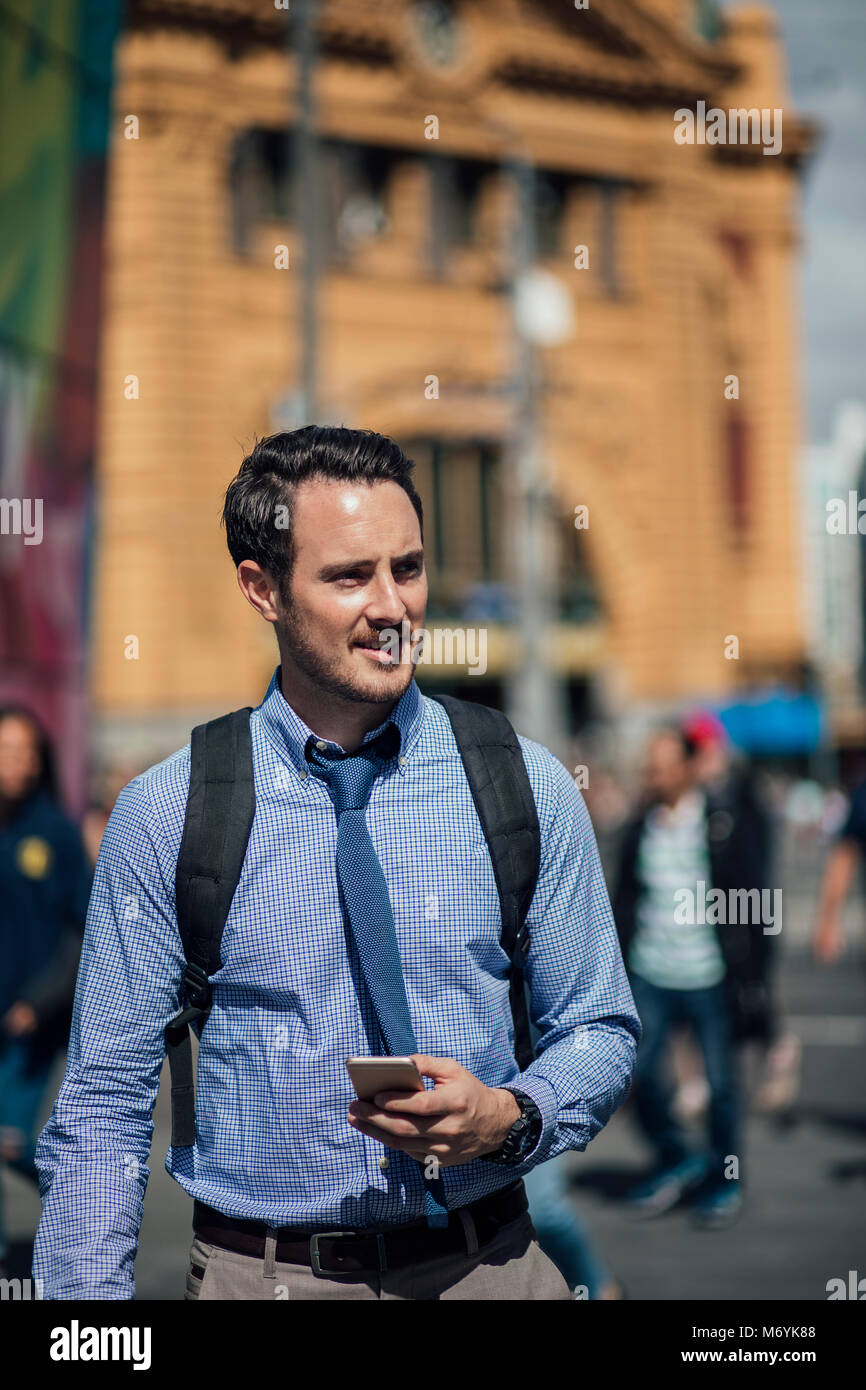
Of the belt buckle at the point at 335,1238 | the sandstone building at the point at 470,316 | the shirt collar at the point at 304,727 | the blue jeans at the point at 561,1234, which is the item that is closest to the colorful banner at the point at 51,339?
the blue jeans at the point at 561,1234

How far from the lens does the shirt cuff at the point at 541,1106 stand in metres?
2.15

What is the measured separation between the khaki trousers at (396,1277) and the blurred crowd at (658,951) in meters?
2.04

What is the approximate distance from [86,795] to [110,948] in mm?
9024

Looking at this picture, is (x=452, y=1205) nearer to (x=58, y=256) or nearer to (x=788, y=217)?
(x=58, y=256)

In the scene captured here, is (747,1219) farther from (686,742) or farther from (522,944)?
(522,944)

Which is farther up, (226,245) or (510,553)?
(226,245)

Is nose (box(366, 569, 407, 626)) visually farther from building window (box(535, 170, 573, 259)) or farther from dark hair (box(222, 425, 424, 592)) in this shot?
building window (box(535, 170, 573, 259))

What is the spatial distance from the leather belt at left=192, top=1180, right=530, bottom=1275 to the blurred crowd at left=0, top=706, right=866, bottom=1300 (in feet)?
6.96

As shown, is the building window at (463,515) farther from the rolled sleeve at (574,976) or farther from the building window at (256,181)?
the rolled sleeve at (574,976)

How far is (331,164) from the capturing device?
98.4ft

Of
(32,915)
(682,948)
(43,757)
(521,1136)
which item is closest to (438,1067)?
(521,1136)

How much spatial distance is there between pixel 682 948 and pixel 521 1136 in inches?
186

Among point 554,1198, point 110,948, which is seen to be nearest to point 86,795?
point 554,1198

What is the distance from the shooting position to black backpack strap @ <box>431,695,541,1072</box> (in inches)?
88.8
